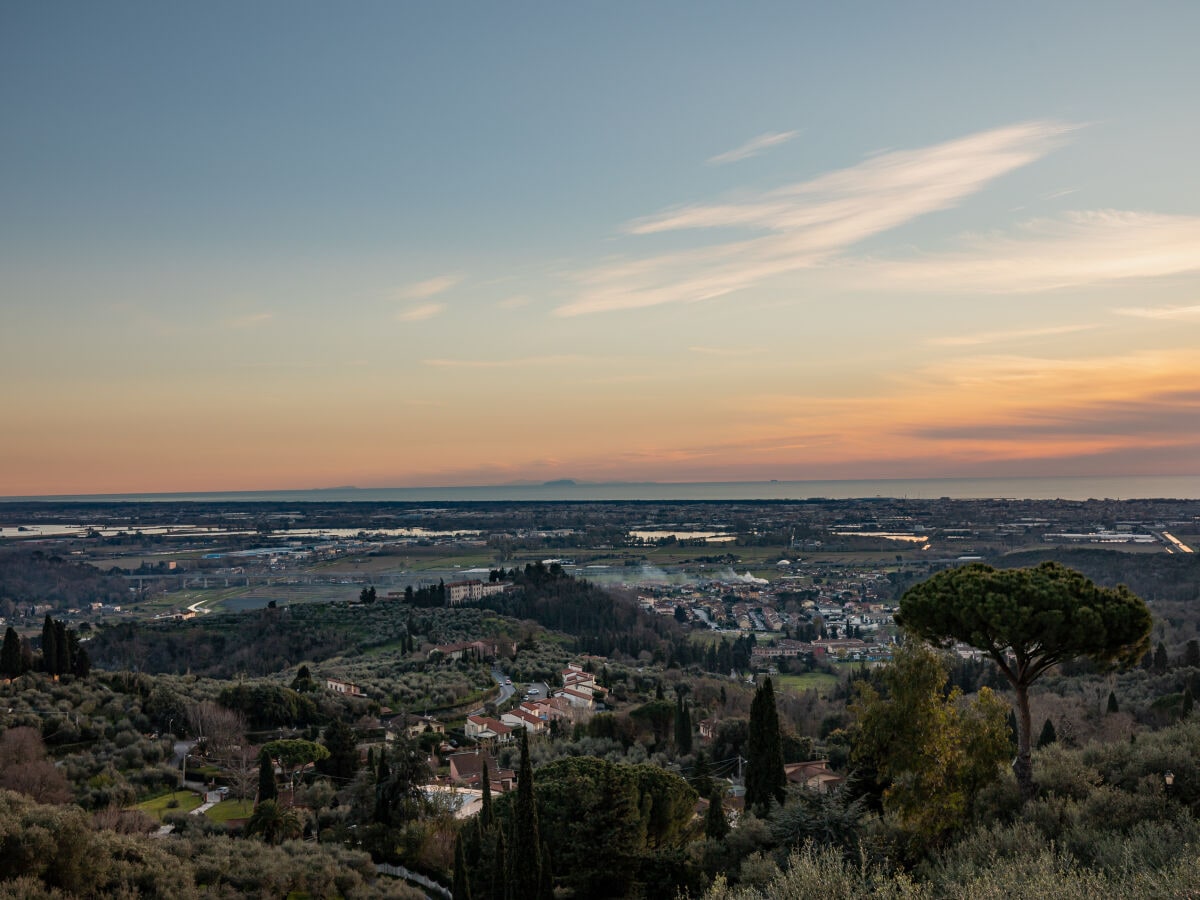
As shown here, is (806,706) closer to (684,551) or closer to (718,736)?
(718,736)

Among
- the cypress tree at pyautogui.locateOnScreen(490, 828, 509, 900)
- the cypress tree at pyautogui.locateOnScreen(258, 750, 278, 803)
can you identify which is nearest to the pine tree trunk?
the cypress tree at pyautogui.locateOnScreen(490, 828, 509, 900)

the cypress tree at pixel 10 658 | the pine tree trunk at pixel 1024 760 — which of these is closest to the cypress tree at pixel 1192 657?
the pine tree trunk at pixel 1024 760

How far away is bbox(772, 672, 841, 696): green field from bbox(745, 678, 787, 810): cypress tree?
97.7ft

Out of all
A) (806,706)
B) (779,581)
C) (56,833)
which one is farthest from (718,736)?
(779,581)

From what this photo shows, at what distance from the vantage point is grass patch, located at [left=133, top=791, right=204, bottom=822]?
76.5 ft

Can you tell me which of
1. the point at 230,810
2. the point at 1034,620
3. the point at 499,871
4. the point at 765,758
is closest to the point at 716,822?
the point at 765,758

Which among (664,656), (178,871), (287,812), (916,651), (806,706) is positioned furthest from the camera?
(664,656)

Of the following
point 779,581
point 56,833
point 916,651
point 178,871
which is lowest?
point 779,581

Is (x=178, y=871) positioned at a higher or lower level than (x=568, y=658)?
higher

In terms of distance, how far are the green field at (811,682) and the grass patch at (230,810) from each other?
106 ft

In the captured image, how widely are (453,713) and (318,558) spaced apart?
98.7m

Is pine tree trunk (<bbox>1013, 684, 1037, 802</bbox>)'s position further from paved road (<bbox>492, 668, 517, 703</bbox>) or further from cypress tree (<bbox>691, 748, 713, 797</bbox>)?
paved road (<bbox>492, 668, 517, 703</bbox>)

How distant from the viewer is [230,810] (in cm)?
2400

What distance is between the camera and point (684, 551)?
13375 cm
